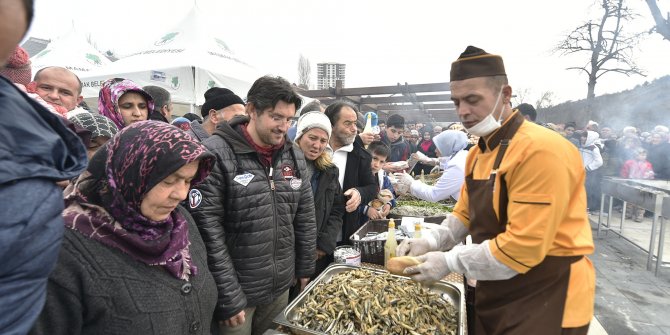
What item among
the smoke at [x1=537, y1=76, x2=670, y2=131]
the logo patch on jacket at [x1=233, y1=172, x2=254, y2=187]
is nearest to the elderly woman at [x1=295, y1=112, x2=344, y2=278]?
the logo patch on jacket at [x1=233, y1=172, x2=254, y2=187]

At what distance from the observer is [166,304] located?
1372mm

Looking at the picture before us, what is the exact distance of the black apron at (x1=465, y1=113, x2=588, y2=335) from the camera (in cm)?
167

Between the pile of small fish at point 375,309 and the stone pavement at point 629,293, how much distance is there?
3.28 m

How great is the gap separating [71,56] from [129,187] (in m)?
9.49

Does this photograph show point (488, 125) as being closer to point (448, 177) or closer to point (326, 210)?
point (326, 210)

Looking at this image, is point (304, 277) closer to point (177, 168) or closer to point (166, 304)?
point (166, 304)

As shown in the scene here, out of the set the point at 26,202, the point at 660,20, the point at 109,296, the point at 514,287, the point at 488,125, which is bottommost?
the point at 514,287

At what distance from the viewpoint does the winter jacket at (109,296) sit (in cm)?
111

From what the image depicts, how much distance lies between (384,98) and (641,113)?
36.7 feet

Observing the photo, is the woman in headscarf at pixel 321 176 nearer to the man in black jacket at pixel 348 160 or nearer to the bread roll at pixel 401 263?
the man in black jacket at pixel 348 160

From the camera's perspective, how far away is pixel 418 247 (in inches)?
88.0

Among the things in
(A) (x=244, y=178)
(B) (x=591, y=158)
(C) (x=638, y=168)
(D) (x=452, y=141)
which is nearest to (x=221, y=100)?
(A) (x=244, y=178)

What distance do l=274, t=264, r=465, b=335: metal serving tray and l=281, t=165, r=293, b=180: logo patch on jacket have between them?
75cm

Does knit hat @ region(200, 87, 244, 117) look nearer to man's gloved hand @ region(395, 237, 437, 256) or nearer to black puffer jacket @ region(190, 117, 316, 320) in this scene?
black puffer jacket @ region(190, 117, 316, 320)
